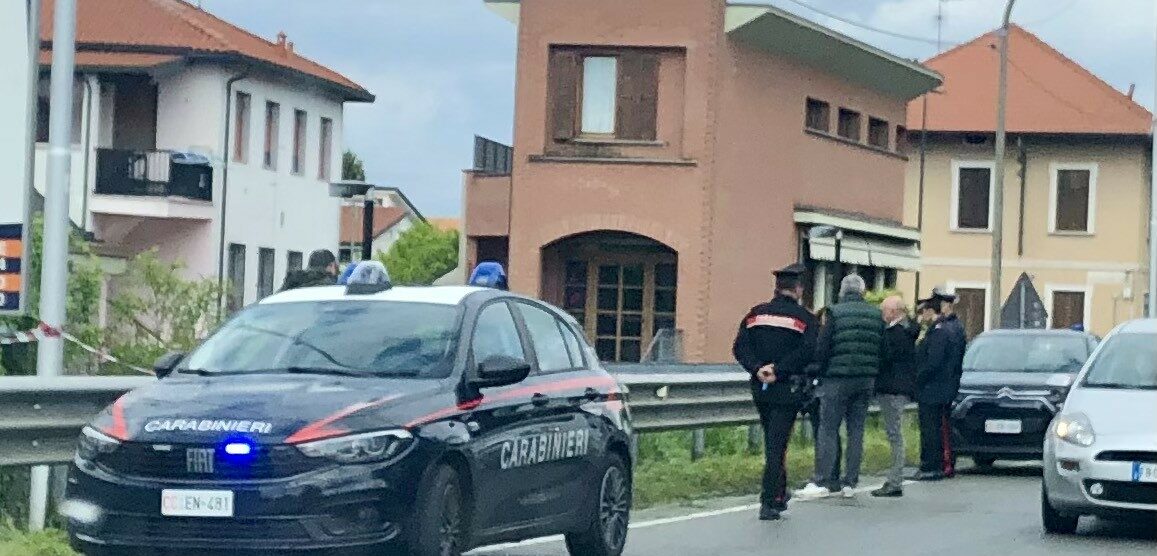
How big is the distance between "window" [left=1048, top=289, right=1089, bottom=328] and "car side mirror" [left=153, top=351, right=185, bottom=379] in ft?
190

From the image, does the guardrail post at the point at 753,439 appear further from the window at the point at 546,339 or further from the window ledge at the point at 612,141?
the window ledge at the point at 612,141

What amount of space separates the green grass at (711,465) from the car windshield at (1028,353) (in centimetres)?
135

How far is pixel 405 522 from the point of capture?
10.9 m

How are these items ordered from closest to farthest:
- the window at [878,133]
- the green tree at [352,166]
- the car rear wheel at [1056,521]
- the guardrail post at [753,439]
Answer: the car rear wheel at [1056,521] < the guardrail post at [753,439] < the window at [878,133] < the green tree at [352,166]

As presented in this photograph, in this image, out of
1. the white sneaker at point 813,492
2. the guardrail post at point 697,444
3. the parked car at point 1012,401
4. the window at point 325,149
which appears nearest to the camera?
the white sneaker at point 813,492

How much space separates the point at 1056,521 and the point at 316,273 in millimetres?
5432

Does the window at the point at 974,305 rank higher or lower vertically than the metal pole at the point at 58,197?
lower

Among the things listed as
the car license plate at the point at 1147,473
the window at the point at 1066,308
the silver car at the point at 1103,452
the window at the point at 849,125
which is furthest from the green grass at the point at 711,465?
the window at the point at 1066,308

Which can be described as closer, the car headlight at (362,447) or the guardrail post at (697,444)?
the car headlight at (362,447)

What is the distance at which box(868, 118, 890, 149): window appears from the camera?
52.7m

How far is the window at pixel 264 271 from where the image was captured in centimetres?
5588

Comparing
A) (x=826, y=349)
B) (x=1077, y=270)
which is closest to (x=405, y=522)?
(x=826, y=349)

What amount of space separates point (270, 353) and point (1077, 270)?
5793 centimetres

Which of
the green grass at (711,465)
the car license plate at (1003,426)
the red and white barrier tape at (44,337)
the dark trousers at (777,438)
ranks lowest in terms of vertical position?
the green grass at (711,465)
